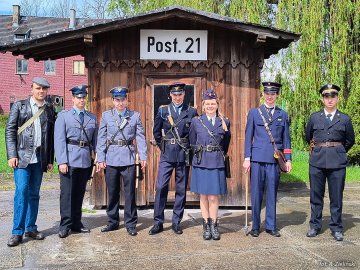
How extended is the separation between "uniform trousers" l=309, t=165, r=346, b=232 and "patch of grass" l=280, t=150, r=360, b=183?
477 cm

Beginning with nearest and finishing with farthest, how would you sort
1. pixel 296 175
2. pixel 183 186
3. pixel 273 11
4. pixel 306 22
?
pixel 183 186 → pixel 296 175 → pixel 306 22 → pixel 273 11

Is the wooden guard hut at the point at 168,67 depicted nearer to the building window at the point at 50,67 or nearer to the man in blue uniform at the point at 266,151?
the man in blue uniform at the point at 266,151

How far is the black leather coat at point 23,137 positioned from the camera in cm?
609

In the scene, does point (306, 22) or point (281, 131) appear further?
point (306, 22)

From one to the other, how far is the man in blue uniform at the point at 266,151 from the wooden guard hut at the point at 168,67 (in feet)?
5.91

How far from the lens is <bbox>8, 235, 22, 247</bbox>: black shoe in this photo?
236 inches

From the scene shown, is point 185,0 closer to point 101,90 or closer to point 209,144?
point 101,90

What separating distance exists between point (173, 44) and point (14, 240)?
4.09m

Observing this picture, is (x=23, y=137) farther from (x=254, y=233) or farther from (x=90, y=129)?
(x=254, y=233)

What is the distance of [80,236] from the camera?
6539mm

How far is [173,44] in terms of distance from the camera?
327 inches

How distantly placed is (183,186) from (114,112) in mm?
1393

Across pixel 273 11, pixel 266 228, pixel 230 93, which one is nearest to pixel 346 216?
pixel 266 228

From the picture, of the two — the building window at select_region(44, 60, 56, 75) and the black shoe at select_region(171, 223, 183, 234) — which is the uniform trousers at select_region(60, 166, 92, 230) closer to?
the black shoe at select_region(171, 223, 183, 234)
